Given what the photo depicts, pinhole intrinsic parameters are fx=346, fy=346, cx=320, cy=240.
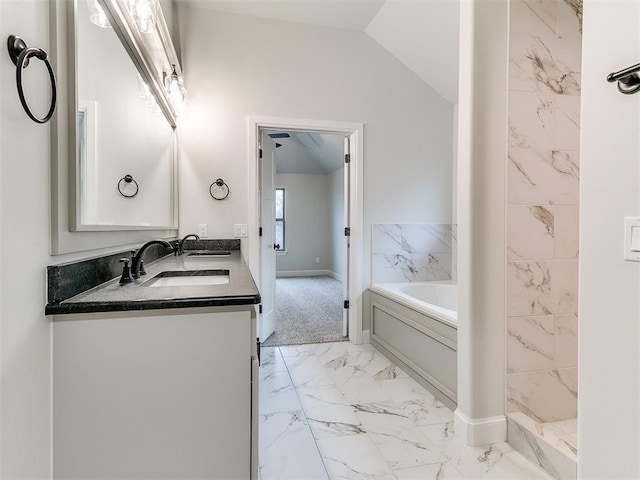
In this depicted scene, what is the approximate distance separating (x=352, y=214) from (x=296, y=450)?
6.67ft

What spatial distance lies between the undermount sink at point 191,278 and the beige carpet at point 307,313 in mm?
1570

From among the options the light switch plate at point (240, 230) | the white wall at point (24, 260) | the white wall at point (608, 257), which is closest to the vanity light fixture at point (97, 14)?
the white wall at point (24, 260)

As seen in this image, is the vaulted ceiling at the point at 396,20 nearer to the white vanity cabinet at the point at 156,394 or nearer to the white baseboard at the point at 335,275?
the white vanity cabinet at the point at 156,394

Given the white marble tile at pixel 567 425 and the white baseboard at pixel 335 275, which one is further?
the white baseboard at pixel 335 275

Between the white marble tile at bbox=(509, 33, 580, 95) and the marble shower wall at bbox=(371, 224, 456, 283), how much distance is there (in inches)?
67.6

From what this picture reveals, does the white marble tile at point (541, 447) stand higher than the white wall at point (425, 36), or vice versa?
the white wall at point (425, 36)

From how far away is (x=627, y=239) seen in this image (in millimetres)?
866

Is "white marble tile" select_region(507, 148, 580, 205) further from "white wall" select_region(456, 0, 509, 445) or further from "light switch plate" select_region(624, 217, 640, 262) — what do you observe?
"light switch plate" select_region(624, 217, 640, 262)

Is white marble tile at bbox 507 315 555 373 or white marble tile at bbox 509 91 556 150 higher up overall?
white marble tile at bbox 509 91 556 150

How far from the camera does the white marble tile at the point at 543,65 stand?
1.71 m

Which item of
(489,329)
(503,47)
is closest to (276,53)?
(503,47)

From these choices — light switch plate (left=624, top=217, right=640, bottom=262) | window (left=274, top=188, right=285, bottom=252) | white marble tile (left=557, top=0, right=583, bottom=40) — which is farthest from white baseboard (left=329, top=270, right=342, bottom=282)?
light switch plate (left=624, top=217, right=640, bottom=262)

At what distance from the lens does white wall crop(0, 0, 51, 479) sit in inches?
29.2

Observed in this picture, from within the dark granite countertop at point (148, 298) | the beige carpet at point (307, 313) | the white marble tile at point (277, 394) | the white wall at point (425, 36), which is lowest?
the white marble tile at point (277, 394)
